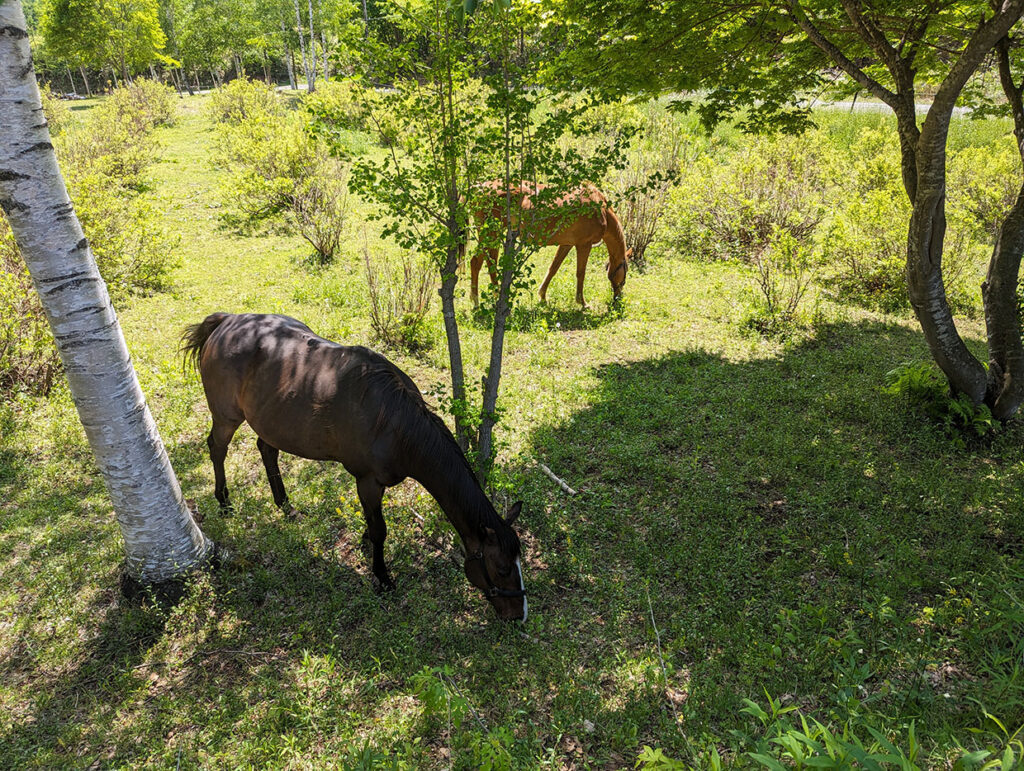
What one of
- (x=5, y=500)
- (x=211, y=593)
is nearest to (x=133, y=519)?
(x=211, y=593)

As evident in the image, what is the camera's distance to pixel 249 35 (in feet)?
129

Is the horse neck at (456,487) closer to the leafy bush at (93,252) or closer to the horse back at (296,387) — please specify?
the horse back at (296,387)

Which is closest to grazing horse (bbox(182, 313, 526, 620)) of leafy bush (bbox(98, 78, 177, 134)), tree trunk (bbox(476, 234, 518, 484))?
tree trunk (bbox(476, 234, 518, 484))

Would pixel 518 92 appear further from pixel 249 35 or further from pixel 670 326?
pixel 249 35

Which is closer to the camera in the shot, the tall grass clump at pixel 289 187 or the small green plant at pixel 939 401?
the small green plant at pixel 939 401

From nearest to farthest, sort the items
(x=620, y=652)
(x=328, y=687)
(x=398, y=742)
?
1. (x=398, y=742)
2. (x=328, y=687)
3. (x=620, y=652)

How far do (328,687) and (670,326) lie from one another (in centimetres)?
746

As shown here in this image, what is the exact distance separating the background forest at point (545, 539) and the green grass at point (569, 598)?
0.02m

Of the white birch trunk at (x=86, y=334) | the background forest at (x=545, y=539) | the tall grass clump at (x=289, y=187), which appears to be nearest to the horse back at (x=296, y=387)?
the background forest at (x=545, y=539)

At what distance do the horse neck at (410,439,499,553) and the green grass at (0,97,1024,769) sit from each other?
66cm

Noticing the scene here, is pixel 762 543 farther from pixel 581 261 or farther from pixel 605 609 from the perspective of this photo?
pixel 581 261

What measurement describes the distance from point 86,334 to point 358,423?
5.50 ft

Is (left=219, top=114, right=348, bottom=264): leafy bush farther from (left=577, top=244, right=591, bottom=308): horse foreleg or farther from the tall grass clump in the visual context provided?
(left=577, top=244, right=591, bottom=308): horse foreleg

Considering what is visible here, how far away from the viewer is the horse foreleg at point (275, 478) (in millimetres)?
4863
